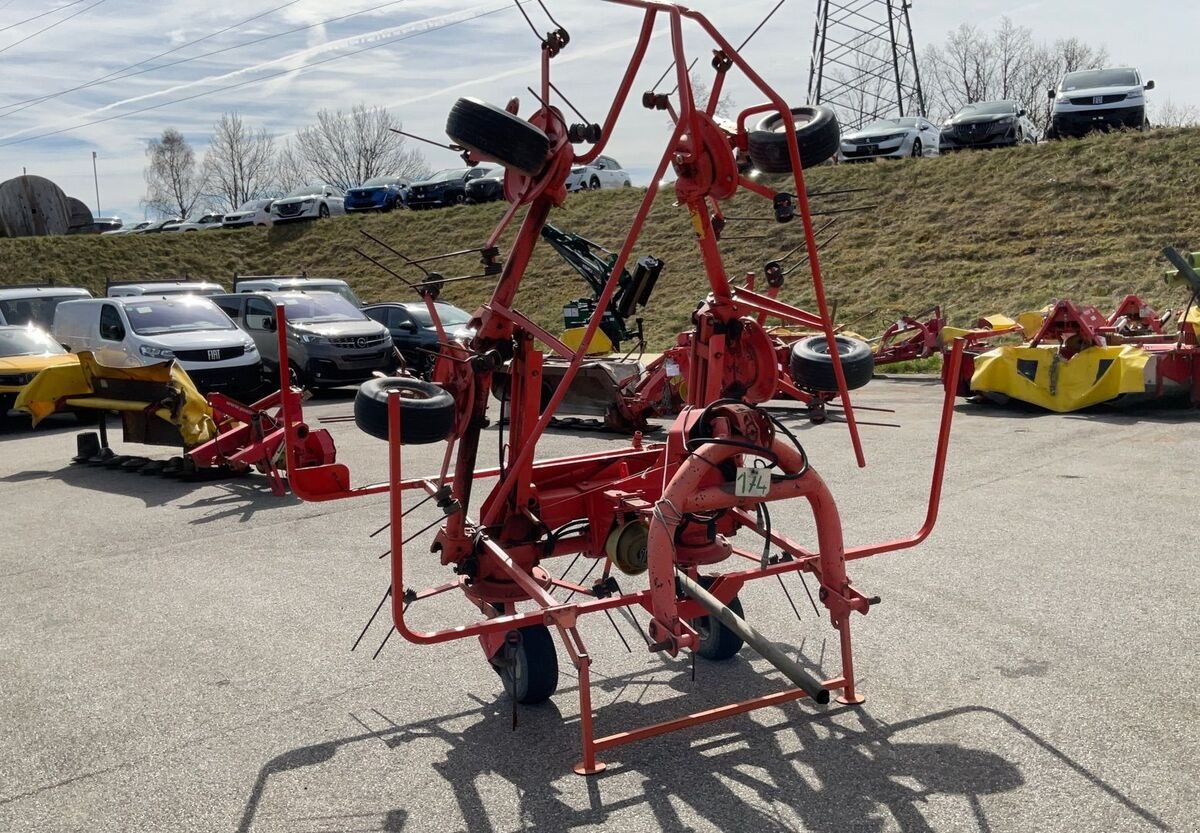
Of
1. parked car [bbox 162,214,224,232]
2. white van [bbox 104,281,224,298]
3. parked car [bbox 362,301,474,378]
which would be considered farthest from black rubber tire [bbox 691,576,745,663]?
parked car [bbox 162,214,224,232]

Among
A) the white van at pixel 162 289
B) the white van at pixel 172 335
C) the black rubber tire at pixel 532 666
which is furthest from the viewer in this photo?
the white van at pixel 162 289

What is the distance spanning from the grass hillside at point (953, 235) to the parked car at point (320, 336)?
279 centimetres

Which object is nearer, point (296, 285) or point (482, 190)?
point (296, 285)

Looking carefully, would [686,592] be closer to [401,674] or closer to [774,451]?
[774,451]

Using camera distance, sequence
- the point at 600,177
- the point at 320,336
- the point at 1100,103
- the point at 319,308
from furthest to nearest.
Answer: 1. the point at 600,177
2. the point at 1100,103
3. the point at 319,308
4. the point at 320,336

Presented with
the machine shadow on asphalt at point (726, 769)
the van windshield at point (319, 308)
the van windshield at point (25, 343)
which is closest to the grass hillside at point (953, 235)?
the van windshield at point (319, 308)

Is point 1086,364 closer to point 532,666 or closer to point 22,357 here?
point 532,666

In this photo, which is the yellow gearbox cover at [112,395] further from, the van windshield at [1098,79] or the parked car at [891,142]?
the van windshield at [1098,79]

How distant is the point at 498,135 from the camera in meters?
4.32

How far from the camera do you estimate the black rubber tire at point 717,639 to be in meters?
5.25

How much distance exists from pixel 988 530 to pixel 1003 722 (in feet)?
10.4

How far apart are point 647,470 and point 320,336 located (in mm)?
13649

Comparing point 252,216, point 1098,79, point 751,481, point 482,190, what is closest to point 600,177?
point 482,190

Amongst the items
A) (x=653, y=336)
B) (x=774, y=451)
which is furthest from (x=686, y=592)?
(x=653, y=336)
